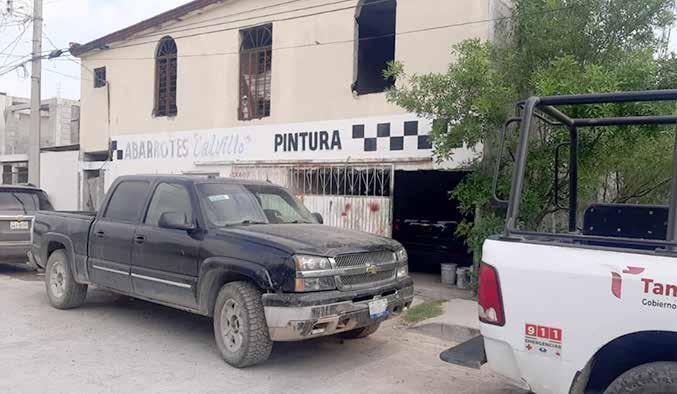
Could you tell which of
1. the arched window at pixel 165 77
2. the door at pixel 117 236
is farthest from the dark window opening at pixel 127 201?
Answer: the arched window at pixel 165 77

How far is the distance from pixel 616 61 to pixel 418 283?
15.1 ft

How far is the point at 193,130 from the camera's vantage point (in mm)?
13773

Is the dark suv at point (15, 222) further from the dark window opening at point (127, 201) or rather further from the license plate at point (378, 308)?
the license plate at point (378, 308)

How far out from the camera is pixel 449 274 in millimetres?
9773

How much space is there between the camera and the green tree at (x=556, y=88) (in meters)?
6.71

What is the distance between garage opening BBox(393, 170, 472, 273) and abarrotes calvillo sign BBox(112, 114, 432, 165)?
1238 mm

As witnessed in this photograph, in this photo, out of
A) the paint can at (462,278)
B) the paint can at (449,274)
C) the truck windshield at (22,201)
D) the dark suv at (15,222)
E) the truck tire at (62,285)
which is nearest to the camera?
the truck tire at (62,285)

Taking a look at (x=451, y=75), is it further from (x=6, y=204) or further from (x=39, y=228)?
(x=6, y=204)

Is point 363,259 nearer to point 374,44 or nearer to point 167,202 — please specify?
point 167,202

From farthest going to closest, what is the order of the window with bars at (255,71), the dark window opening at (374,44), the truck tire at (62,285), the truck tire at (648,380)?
the window with bars at (255,71) → the dark window opening at (374,44) → the truck tire at (62,285) → the truck tire at (648,380)

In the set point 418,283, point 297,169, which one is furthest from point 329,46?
point 418,283

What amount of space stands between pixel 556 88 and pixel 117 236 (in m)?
5.30

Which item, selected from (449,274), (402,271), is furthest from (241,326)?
(449,274)

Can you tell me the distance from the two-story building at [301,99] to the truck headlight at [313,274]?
4285 millimetres
